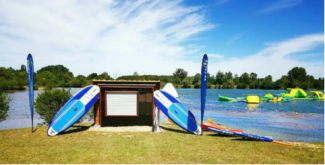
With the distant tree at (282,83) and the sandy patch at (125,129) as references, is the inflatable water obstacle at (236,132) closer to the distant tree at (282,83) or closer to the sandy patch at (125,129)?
the sandy patch at (125,129)

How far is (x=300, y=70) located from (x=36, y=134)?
155003 millimetres

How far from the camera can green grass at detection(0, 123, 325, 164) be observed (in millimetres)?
8188

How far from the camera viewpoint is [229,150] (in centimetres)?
959

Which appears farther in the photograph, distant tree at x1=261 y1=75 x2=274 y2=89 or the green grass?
distant tree at x1=261 y1=75 x2=274 y2=89

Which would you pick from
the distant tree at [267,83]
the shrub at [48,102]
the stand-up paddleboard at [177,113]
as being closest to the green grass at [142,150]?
the stand-up paddleboard at [177,113]

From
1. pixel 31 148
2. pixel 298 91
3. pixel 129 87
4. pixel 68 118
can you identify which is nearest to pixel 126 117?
pixel 129 87

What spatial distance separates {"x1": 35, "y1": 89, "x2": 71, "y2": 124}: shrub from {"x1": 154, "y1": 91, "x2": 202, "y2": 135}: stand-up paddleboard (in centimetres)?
883

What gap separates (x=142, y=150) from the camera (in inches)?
368

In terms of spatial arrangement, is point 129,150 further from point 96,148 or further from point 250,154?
point 250,154

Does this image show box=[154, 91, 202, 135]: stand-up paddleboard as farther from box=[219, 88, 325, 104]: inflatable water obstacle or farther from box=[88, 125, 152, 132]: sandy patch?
box=[219, 88, 325, 104]: inflatable water obstacle

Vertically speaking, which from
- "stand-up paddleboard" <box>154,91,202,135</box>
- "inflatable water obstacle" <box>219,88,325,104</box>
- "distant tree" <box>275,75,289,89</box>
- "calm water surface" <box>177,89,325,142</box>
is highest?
"distant tree" <box>275,75,289,89</box>

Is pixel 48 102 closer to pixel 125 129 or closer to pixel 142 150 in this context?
Answer: pixel 125 129

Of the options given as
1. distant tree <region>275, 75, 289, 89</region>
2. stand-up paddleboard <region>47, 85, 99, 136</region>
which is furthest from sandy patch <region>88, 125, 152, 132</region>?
distant tree <region>275, 75, 289, 89</region>

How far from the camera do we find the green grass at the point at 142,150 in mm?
8188
